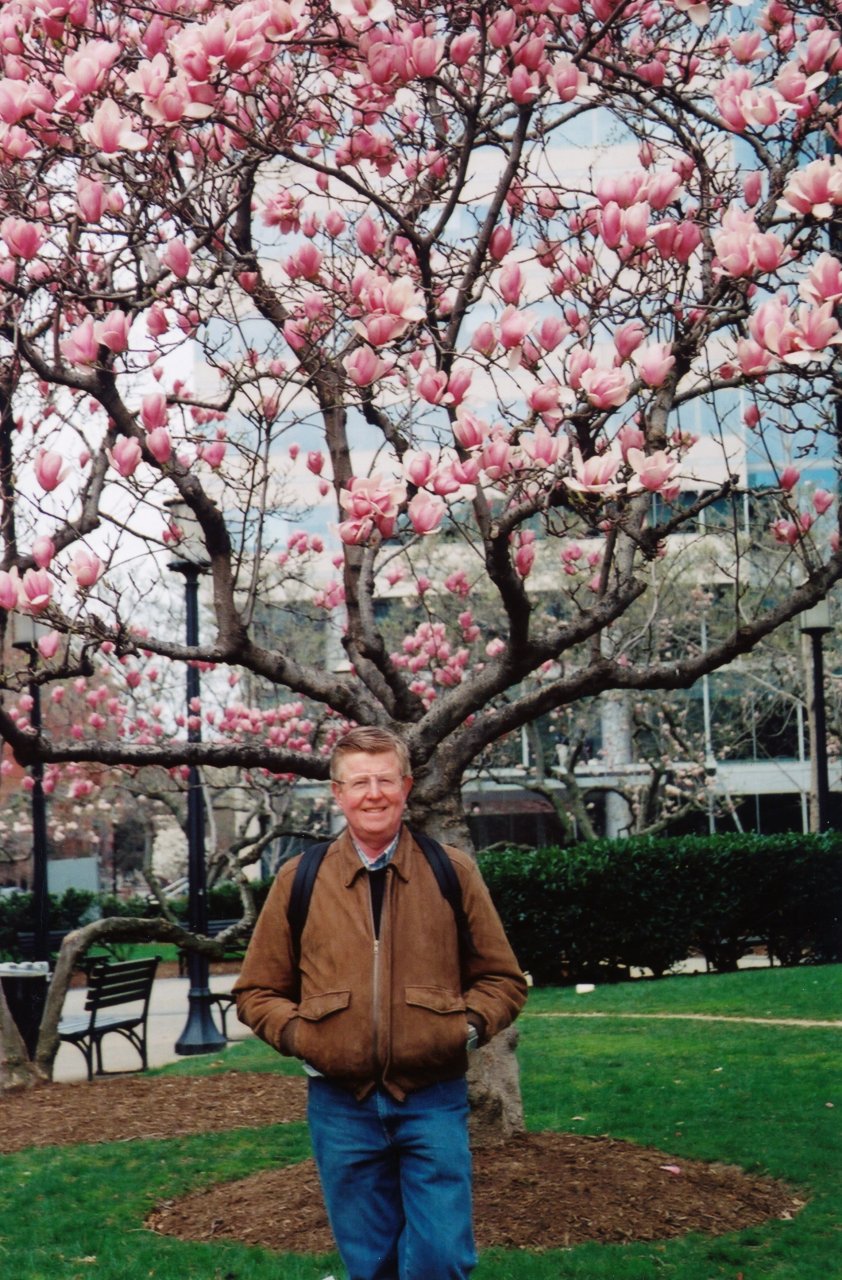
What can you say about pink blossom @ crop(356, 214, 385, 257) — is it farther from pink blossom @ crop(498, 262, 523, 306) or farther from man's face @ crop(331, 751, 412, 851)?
man's face @ crop(331, 751, 412, 851)

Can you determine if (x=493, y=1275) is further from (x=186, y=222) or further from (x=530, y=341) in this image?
(x=186, y=222)

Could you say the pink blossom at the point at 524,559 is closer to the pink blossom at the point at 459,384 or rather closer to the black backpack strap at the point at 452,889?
the pink blossom at the point at 459,384

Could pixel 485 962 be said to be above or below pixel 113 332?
below

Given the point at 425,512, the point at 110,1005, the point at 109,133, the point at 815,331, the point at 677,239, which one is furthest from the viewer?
the point at 110,1005

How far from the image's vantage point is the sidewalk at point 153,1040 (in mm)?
12688

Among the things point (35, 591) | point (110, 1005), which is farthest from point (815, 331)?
point (110, 1005)

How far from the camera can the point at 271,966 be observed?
3.83 m

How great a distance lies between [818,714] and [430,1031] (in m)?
13.4

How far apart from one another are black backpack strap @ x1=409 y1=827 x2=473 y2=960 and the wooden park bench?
780cm

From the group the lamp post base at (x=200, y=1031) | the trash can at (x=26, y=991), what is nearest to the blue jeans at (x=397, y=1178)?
the trash can at (x=26, y=991)

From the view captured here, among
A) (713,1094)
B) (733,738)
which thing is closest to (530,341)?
(713,1094)

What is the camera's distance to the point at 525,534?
6543mm

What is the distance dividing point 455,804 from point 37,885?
24.7 ft

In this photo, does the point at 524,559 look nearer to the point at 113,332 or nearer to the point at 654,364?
the point at 654,364
